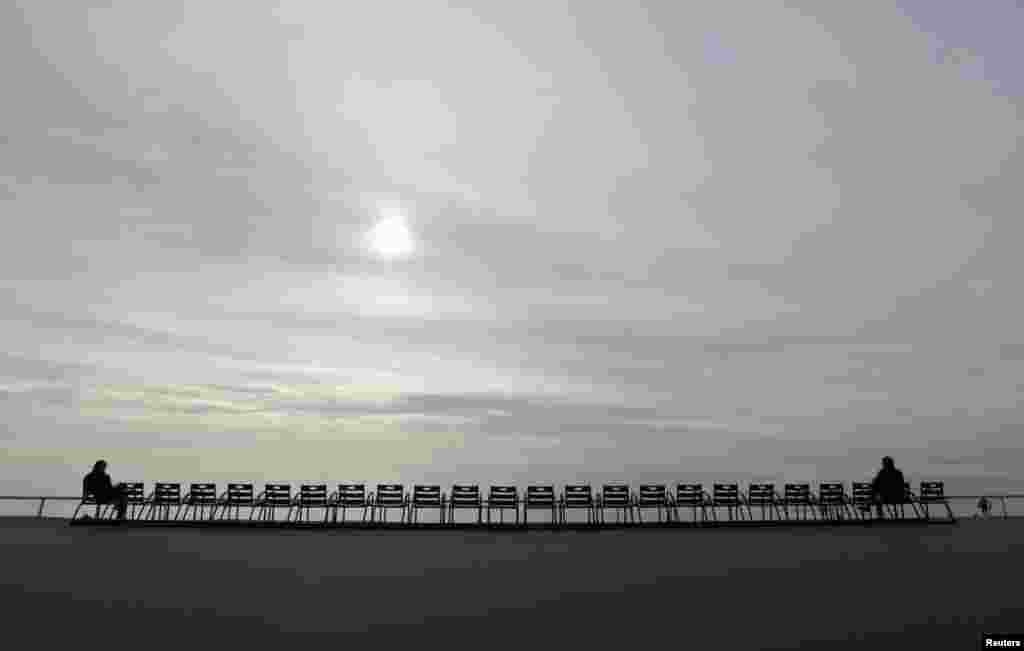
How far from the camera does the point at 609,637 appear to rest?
6867 millimetres

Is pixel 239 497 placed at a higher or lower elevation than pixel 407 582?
higher

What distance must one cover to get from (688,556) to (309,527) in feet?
30.7

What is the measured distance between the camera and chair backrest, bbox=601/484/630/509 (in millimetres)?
17062

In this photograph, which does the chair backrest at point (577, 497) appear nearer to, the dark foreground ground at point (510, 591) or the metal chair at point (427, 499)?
the dark foreground ground at point (510, 591)

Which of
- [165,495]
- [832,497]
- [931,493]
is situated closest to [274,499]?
[165,495]

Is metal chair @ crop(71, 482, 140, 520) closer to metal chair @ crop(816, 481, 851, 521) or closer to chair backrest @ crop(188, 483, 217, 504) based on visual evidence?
chair backrest @ crop(188, 483, 217, 504)

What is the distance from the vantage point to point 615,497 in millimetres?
17312

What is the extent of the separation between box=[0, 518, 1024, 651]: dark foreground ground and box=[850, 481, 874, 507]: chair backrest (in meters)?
2.61

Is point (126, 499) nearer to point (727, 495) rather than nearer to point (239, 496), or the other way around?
point (239, 496)

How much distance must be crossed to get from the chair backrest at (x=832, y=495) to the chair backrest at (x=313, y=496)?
1260 centimetres

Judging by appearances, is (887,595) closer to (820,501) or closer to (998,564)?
(998,564)

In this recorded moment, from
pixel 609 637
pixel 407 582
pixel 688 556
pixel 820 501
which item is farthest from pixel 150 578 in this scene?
pixel 820 501

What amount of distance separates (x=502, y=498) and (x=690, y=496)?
4.76 meters

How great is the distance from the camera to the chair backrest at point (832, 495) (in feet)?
57.0
